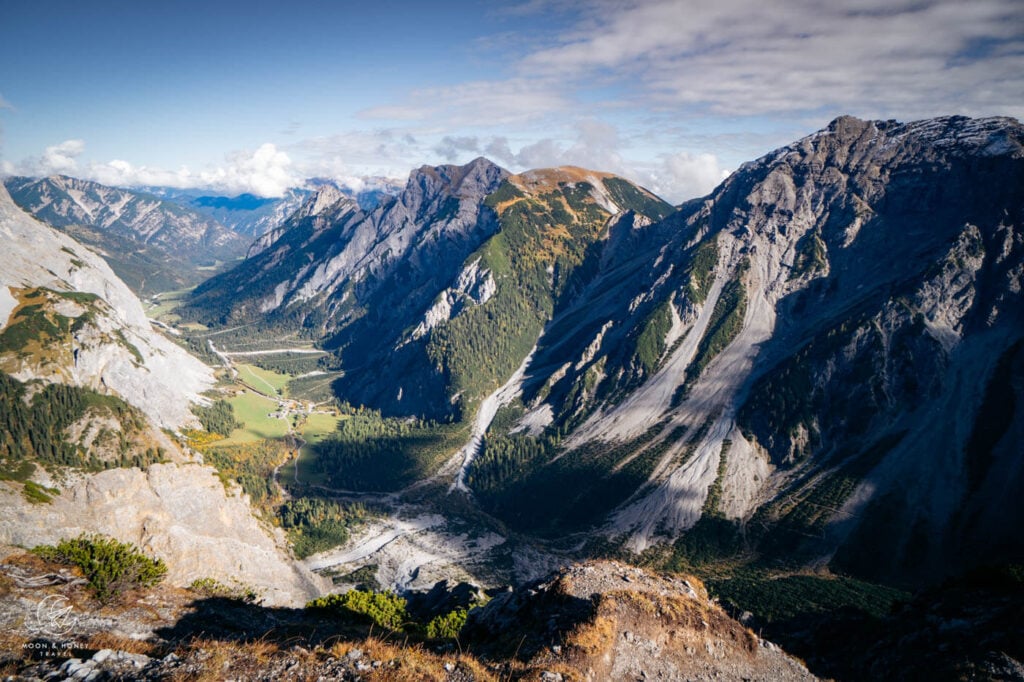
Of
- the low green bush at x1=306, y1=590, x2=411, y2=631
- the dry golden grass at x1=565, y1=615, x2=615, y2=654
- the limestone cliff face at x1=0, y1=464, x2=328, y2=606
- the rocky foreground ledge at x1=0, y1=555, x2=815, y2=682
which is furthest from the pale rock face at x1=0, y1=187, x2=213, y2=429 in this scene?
the dry golden grass at x1=565, y1=615, x2=615, y2=654

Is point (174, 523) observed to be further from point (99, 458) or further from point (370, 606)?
point (370, 606)

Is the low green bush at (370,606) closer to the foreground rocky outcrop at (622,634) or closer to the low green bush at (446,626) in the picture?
the low green bush at (446,626)

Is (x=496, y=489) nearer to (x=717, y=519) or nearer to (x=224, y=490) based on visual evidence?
(x=717, y=519)

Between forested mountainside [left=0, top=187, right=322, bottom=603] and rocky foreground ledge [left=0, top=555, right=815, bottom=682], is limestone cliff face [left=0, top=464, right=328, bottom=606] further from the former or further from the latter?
rocky foreground ledge [left=0, top=555, right=815, bottom=682]

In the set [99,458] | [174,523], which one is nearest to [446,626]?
[174,523]

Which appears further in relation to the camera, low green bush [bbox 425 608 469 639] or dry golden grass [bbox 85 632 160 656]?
low green bush [bbox 425 608 469 639]

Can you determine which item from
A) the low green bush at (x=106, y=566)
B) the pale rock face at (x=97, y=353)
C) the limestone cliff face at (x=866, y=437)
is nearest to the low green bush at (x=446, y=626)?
the low green bush at (x=106, y=566)
